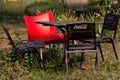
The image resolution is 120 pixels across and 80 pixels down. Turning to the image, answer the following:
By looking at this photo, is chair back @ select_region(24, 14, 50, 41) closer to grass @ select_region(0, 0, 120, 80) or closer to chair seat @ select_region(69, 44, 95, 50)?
grass @ select_region(0, 0, 120, 80)

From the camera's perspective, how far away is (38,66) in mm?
7953

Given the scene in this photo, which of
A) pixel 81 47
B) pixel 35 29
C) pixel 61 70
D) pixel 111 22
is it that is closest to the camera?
pixel 81 47

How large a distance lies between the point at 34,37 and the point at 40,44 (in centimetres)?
125

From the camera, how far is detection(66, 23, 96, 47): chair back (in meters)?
7.06

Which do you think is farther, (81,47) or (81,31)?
(81,47)

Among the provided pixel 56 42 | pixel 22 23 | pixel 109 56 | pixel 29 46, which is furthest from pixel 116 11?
pixel 29 46

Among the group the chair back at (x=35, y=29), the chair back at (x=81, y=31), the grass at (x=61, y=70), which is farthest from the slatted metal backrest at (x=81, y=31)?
the chair back at (x=35, y=29)

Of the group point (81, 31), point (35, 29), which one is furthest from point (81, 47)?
point (35, 29)

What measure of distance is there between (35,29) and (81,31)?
2080 millimetres

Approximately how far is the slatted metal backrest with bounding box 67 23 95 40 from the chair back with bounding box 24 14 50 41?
6.11ft

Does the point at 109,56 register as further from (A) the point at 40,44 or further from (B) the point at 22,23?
(B) the point at 22,23

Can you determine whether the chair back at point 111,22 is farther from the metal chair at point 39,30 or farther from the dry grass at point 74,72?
the metal chair at point 39,30

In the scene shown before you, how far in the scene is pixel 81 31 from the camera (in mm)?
7102

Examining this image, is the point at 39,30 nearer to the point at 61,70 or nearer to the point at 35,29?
the point at 35,29
